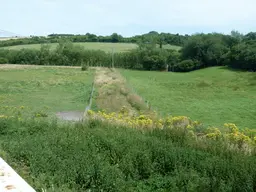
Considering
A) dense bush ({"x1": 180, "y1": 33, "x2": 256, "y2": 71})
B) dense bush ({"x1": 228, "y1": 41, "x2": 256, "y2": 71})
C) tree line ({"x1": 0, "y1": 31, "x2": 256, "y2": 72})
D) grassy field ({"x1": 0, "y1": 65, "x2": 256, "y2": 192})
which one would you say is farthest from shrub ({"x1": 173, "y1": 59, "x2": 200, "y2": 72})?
grassy field ({"x1": 0, "y1": 65, "x2": 256, "y2": 192})

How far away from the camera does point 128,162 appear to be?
720 centimetres

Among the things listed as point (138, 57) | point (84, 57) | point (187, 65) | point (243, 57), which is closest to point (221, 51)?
point (187, 65)

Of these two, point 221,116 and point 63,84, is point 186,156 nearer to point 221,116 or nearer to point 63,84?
point 221,116

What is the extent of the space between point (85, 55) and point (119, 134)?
61.8 metres

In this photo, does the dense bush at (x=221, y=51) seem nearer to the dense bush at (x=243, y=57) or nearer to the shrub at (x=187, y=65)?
the dense bush at (x=243, y=57)

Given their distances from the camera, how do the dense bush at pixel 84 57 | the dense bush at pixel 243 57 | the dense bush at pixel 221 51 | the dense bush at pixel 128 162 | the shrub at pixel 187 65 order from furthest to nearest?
1. the shrub at pixel 187 65
2. the dense bush at pixel 84 57
3. the dense bush at pixel 221 51
4. the dense bush at pixel 243 57
5. the dense bush at pixel 128 162

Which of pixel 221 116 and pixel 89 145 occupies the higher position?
pixel 89 145

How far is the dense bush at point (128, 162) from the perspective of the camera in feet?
20.2

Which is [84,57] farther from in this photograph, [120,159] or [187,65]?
[120,159]

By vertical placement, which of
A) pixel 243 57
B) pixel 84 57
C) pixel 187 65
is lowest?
pixel 187 65

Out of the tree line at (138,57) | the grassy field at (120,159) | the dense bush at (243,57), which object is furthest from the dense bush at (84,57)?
the grassy field at (120,159)

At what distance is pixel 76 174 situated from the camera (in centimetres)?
621

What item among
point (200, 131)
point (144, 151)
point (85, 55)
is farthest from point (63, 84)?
point (85, 55)

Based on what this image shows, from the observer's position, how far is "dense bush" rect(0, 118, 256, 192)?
20.2 ft
